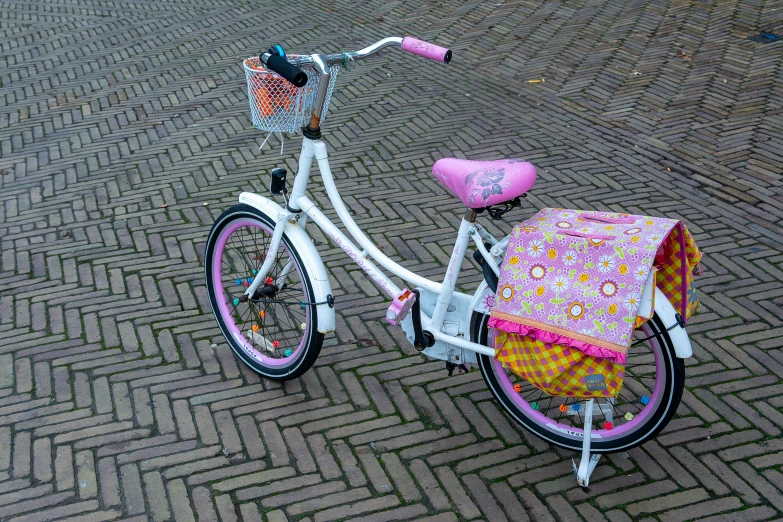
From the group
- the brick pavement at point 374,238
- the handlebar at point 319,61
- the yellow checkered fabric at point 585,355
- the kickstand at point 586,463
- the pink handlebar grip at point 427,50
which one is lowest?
the brick pavement at point 374,238

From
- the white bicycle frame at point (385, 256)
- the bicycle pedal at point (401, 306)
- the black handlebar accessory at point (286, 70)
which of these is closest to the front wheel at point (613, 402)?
the white bicycle frame at point (385, 256)

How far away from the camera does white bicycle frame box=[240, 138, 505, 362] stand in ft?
9.87

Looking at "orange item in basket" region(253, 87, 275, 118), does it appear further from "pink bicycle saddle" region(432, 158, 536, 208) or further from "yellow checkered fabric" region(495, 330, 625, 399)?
"yellow checkered fabric" region(495, 330, 625, 399)

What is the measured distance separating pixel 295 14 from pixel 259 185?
471cm

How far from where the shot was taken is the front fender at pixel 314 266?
129 inches

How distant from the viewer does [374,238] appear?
4.85m

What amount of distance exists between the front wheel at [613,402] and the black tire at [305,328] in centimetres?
73

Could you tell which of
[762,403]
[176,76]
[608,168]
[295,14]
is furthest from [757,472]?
[295,14]

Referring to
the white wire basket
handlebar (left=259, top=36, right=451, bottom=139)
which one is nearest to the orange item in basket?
the white wire basket

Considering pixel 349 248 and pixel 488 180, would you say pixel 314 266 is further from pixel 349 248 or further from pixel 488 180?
pixel 488 180

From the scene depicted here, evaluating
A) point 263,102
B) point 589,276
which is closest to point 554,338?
point 589,276

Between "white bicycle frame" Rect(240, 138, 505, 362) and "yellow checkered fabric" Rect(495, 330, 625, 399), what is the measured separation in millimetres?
208

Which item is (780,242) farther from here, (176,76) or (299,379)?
(176,76)

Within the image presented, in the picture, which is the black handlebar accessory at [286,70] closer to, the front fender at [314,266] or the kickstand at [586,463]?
the front fender at [314,266]
